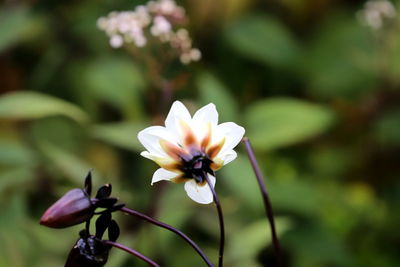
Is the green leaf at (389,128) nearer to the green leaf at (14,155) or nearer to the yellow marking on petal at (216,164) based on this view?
the green leaf at (14,155)

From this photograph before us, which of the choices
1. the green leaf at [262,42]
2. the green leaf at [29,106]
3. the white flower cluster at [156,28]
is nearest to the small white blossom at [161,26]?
the white flower cluster at [156,28]

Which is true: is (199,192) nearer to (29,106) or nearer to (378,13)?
(29,106)

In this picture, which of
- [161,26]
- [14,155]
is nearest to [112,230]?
[161,26]

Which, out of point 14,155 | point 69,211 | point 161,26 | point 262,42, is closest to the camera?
point 69,211

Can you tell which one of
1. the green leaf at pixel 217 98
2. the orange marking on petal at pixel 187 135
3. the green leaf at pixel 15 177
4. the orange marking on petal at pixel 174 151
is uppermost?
the green leaf at pixel 217 98

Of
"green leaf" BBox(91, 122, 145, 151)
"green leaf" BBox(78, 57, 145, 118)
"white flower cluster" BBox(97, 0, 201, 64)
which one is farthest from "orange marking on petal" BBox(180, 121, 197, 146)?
"green leaf" BBox(78, 57, 145, 118)

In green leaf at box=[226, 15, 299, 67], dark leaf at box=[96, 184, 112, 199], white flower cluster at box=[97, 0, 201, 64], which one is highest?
green leaf at box=[226, 15, 299, 67]

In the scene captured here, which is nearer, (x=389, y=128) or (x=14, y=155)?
(x=14, y=155)

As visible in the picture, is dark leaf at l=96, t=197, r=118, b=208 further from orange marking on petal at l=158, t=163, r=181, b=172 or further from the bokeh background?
the bokeh background
